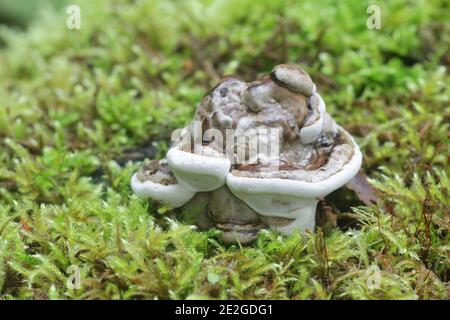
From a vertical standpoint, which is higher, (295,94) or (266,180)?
(295,94)

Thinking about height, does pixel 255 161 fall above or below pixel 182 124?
above

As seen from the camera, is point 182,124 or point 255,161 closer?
point 255,161

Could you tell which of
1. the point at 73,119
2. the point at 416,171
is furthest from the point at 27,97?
the point at 416,171

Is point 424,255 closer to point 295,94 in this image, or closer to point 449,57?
point 295,94
